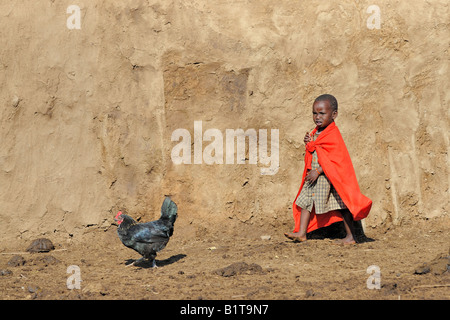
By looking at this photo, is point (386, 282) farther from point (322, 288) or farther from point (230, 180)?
point (230, 180)

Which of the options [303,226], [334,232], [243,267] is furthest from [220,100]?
[243,267]

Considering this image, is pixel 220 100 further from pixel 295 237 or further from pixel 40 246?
pixel 40 246

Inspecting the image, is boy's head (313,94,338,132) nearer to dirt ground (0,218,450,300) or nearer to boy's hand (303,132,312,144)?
boy's hand (303,132,312,144)

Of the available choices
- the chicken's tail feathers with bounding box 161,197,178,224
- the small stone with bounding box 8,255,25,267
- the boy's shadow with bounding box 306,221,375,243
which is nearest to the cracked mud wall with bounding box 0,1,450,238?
the boy's shadow with bounding box 306,221,375,243

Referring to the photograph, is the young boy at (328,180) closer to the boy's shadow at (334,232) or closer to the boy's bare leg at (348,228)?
the boy's bare leg at (348,228)

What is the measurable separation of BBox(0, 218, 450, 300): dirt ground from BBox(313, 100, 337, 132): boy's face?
118 centimetres

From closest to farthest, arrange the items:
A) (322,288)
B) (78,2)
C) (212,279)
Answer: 1. (322,288)
2. (212,279)
3. (78,2)

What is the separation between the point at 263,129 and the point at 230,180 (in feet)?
2.15

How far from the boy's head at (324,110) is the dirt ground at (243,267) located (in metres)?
1.19

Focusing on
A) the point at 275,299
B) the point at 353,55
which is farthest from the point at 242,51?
the point at 275,299

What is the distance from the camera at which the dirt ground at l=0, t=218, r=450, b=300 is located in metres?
4.54

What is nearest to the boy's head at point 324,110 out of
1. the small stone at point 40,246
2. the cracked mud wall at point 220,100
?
the cracked mud wall at point 220,100

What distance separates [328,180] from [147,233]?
6.26 ft

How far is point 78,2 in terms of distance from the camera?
21.1 feet
